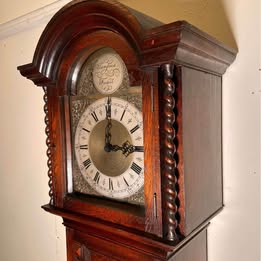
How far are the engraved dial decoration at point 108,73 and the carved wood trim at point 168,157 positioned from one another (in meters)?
0.14

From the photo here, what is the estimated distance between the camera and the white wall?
75 centimetres

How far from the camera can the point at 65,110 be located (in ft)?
2.50

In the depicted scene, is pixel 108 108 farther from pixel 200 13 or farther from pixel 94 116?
pixel 200 13

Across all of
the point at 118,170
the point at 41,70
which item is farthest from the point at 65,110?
the point at 118,170

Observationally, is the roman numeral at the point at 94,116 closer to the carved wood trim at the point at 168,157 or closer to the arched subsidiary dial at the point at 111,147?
the arched subsidiary dial at the point at 111,147

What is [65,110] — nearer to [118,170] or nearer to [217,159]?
[118,170]

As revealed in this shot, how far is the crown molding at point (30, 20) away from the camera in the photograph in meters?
1.12

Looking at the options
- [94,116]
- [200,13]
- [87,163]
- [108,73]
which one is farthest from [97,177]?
[200,13]

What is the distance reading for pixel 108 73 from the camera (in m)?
0.68

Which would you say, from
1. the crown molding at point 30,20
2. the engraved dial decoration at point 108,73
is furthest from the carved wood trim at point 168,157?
the crown molding at point 30,20

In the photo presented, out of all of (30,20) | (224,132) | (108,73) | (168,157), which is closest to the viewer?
(168,157)

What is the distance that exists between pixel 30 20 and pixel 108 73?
0.73 m

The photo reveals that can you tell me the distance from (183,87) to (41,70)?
39 centimetres

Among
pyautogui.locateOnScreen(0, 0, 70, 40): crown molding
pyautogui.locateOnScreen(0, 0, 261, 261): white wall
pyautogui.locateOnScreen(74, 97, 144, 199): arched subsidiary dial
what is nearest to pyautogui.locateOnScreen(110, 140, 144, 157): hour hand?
pyautogui.locateOnScreen(74, 97, 144, 199): arched subsidiary dial
